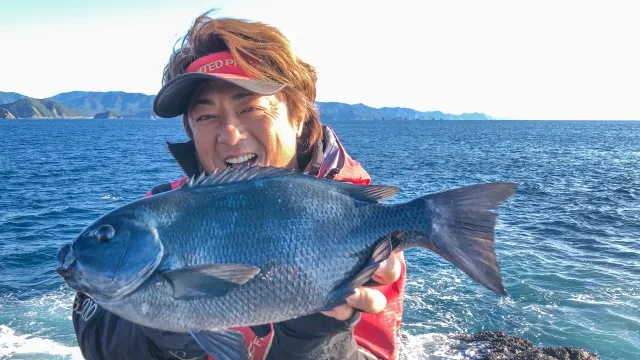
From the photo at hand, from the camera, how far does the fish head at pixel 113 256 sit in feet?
8.94

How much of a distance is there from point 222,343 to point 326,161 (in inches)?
72.1

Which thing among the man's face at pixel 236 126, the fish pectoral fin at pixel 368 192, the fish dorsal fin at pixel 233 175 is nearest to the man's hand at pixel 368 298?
the fish pectoral fin at pixel 368 192

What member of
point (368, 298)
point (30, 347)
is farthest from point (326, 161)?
point (30, 347)

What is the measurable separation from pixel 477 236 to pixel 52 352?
40.2 feet

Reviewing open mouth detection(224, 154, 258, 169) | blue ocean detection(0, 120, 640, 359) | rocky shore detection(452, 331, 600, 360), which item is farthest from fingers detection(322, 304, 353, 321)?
blue ocean detection(0, 120, 640, 359)

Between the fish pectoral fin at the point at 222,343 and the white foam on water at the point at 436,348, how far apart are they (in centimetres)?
957

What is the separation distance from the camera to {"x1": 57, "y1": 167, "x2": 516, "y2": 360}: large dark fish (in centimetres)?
271

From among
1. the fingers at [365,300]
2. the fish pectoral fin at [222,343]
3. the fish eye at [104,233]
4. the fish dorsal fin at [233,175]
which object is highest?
the fish dorsal fin at [233,175]

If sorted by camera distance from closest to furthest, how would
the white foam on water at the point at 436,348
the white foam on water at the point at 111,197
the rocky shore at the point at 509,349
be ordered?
the rocky shore at the point at 509,349
the white foam on water at the point at 436,348
the white foam on water at the point at 111,197

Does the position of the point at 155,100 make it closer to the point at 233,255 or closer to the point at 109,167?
the point at 233,255

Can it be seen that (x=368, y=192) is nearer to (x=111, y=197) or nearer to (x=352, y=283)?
(x=352, y=283)

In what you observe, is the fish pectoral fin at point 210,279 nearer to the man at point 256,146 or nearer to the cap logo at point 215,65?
the man at point 256,146

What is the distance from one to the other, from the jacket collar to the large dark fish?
0.97m

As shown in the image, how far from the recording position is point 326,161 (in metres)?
4.03
